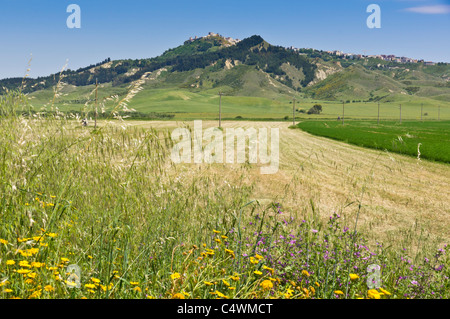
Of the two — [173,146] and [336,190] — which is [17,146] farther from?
[336,190]

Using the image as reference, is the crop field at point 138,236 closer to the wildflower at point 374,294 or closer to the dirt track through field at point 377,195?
the wildflower at point 374,294

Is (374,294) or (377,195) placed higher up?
(374,294)

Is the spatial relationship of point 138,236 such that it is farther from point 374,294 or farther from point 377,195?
point 377,195

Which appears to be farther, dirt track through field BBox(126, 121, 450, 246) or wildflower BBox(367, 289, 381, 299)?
dirt track through field BBox(126, 121, 450, 246)
